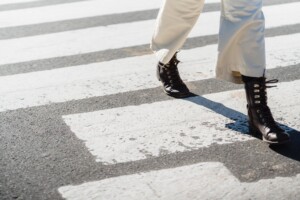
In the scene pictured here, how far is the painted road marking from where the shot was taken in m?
3.62

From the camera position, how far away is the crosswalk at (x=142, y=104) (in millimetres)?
3211

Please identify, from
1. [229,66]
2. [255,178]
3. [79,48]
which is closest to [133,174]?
[255,178]

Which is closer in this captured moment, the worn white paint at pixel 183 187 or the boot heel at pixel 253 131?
the worn white paint at pixel 183 187

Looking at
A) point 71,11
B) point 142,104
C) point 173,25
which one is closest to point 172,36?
point 173,25

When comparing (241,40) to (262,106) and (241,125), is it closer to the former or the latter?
(262,106)

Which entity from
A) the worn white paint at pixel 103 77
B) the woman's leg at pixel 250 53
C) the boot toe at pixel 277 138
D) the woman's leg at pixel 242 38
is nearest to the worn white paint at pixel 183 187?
the boot toe at pixel 277 138

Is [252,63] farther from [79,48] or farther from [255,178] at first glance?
[79,48]

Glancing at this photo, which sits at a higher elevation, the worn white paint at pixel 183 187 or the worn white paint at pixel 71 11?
the worn white paint at pixel 183 187

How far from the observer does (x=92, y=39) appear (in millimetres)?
5586

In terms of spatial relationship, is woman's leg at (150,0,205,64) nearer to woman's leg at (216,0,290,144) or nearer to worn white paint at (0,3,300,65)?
woman's leg at (216,0,290,144)

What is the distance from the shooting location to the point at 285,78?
4605 millimetres

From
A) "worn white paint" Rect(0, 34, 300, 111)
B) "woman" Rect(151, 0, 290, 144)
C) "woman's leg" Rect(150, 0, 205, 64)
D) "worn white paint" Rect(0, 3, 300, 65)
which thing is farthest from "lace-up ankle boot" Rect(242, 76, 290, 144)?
"worn white paint" Rect(0, 3, 300, 65)

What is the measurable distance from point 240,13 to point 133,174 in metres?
0.99

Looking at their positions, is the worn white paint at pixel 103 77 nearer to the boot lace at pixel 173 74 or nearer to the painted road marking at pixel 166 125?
the boot lace at pixel 173 74
